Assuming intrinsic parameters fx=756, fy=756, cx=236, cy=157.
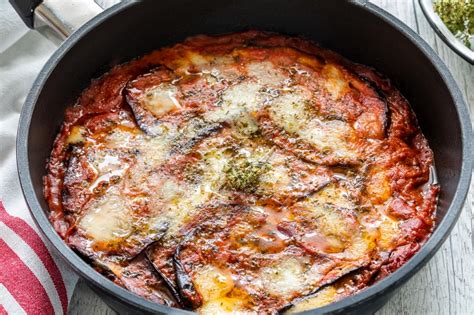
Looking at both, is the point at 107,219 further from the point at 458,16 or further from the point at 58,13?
the point at 458,16

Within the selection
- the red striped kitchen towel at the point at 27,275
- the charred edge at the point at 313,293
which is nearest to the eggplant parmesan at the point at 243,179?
the charred edge at the point at 313,293

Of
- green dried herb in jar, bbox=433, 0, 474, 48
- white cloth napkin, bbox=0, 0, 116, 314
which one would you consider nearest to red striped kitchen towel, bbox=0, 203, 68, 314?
white cloth napkin, bbox=0, 0, 116, 314

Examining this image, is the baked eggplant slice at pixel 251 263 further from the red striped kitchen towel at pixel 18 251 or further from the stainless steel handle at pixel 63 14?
the stainless steel handle at pixel 63 14

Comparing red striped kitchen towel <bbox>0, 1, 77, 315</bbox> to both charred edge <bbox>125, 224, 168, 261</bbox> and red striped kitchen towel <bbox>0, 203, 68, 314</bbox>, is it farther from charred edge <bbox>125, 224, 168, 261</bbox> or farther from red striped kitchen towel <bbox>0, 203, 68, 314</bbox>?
charred edge <bbox>125, 224, 168, 261</bbox>

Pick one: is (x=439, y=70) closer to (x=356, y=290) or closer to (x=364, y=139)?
(x=364, y=139)

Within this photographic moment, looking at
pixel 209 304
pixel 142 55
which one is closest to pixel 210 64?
pixel 142 55

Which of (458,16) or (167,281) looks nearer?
(167,281)

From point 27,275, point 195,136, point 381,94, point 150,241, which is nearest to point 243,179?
point 195,136
